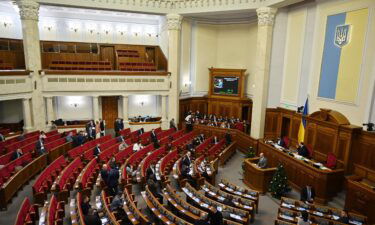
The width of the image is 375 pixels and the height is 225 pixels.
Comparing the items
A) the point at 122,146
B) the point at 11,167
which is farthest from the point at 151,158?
the point at 11,167

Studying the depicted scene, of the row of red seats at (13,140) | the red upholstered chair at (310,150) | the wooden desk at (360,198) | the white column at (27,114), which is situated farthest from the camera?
the white column at (27,114)

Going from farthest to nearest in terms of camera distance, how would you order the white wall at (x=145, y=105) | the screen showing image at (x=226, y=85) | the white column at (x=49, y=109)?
the white wall at (x=145, y=105), the screen showing image at (x=226, y=85), the white column at (x=49, y=109)

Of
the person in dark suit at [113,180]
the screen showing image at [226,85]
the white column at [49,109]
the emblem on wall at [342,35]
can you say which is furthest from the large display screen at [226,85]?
the person in dark suit at [113,180]

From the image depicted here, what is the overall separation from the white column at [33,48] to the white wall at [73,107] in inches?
94.9

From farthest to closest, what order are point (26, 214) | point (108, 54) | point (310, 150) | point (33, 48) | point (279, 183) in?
point (108, 54) < point (33, 48) < point (310, 150) < point (279, 183) < point (26, 214)

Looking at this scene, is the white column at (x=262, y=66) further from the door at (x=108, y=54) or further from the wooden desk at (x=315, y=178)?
the door at (x=108, y=54)

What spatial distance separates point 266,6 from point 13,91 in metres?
12.0

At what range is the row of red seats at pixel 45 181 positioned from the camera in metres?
6.94

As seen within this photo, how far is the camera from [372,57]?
28.1 feet

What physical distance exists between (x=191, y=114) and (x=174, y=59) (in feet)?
11.0

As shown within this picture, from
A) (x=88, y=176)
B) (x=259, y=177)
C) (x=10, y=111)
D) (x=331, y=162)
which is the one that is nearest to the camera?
(x=88, y=176)

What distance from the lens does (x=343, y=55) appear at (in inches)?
379

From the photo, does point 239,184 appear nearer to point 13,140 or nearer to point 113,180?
point 113,180

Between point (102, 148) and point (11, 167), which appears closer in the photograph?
point (11, 167)
